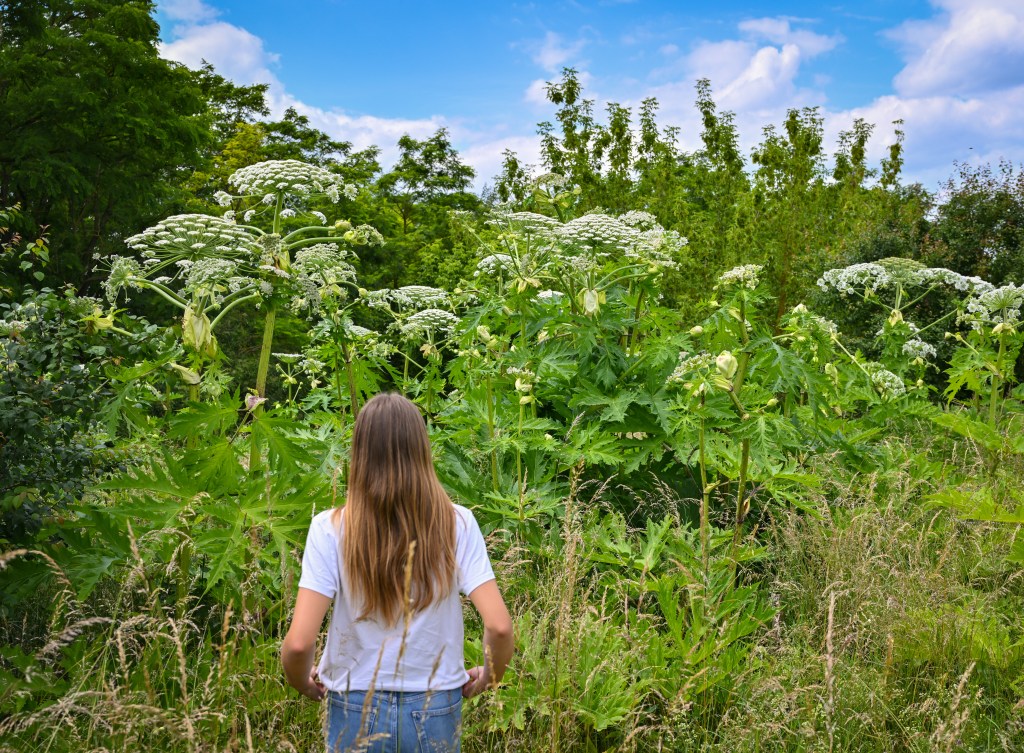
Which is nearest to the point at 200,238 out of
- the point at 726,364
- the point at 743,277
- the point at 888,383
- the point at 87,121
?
the point at 726,364

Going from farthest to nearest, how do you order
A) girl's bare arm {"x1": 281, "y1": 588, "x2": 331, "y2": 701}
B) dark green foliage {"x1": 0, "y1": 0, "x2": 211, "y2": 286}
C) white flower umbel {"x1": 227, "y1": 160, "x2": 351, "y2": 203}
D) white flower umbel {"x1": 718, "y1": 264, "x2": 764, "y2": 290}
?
dark green foliage {"x1": 0, "y1": 0, "x2": 211, "y2": 286} → white flower umbel {"x1": 718, "y1": 264, "x2": 764, "y2": 290} → white flower umbel {"x1": 227, "y1": 160, "x2": 351, "y2": 203} → girl's bare arm {"x1": 281, "y1": 588, "x2": 331, "y2": 701}

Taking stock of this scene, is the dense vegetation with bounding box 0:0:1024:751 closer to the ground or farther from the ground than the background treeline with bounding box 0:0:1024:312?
closer to the ground

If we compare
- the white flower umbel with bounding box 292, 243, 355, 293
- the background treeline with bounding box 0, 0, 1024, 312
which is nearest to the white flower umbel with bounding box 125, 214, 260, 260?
the white flower umbel with bounding box 292, 243, 355, 293

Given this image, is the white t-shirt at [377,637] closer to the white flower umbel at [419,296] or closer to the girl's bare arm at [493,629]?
the girl's bare arm at [493,629]

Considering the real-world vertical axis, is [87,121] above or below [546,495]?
above

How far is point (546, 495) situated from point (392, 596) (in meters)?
2.25

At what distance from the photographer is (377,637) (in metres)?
2.34

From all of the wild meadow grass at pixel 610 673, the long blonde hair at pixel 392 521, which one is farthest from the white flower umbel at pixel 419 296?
the long blonde hair at pixel 392 521

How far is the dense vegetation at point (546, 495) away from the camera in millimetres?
3072

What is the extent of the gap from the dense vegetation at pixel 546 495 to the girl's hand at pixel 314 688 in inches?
10.0

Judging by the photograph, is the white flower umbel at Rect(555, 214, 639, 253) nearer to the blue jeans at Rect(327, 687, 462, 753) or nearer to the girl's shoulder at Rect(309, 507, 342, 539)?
the girl's shoulder at Rect(309, 507, 342, 539)

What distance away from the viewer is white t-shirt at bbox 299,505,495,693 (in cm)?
230

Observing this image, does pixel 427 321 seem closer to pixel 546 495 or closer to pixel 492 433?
pixel 492 433

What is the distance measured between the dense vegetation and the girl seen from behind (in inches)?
12.7
